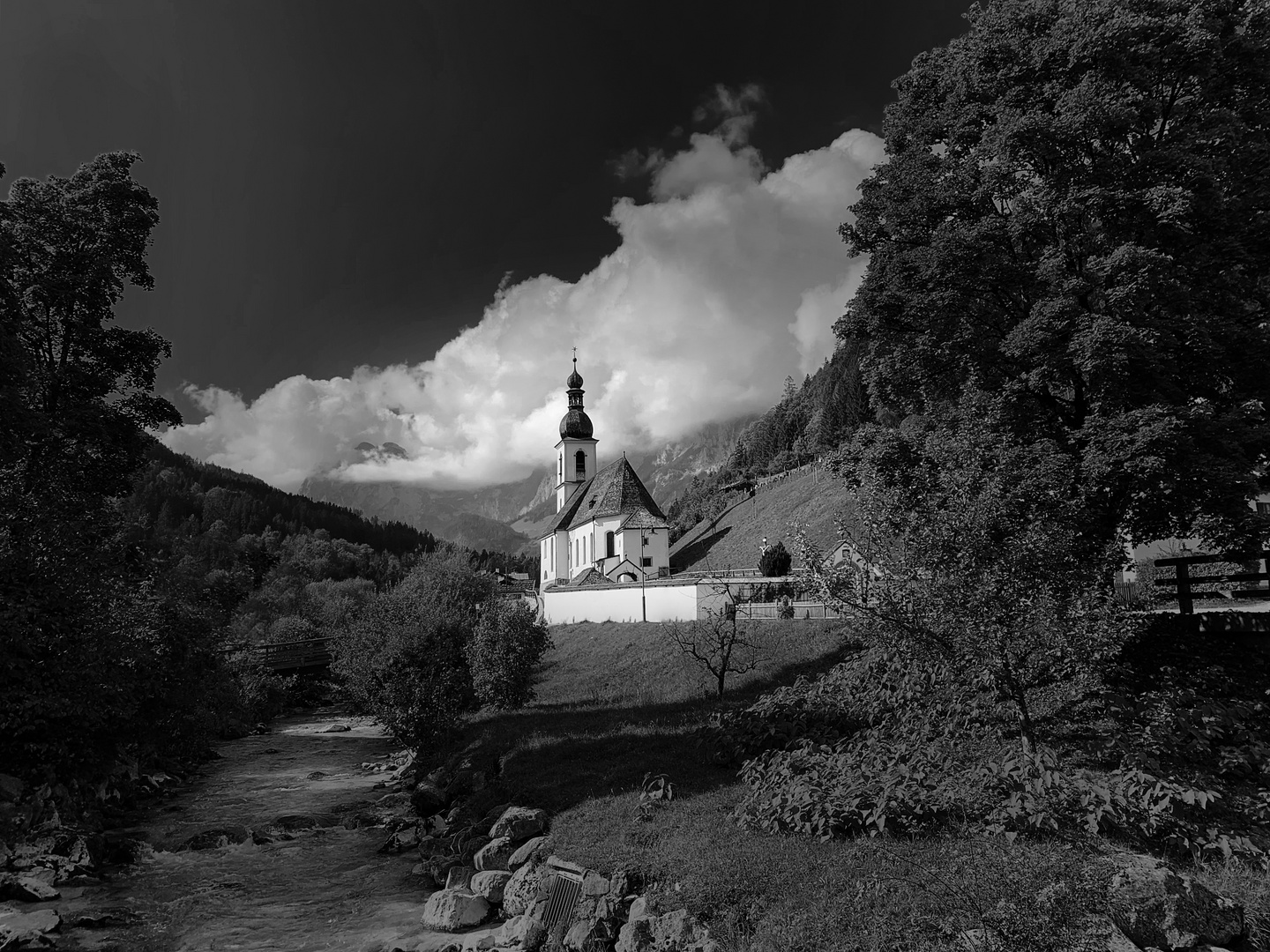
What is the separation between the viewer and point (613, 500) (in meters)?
70.8

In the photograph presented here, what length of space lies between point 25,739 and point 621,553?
170ft

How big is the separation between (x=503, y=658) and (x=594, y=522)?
140ft

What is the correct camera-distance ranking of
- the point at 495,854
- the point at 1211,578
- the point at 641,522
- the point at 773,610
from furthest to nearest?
the point at 641,522, the point at 773,610, the point at 1211,578, the point at 495,854

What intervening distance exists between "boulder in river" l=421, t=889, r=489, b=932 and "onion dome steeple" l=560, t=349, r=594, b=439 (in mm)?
79127

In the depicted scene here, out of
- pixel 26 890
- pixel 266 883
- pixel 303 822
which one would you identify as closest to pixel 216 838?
pixel 303 822

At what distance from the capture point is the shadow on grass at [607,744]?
1702 cm

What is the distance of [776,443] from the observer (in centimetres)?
12744

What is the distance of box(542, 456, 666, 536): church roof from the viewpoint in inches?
2749

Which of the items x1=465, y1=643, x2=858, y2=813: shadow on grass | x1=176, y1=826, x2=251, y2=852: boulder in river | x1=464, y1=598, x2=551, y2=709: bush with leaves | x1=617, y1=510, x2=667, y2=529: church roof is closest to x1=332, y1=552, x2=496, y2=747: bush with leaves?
x1=464, y1=598, x2=551, y2=709: bush with leaves

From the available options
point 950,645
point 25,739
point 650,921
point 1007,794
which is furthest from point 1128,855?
point 25,739

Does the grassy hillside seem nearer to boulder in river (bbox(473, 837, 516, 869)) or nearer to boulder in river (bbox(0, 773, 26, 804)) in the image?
boulder in river (bbox(473, 837, 516, 869))

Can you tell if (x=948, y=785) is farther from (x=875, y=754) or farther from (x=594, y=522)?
(x=594, y=522)

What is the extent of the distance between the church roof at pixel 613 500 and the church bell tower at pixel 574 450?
7.73 meters

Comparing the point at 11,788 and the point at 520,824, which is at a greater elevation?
the point at 11,788
